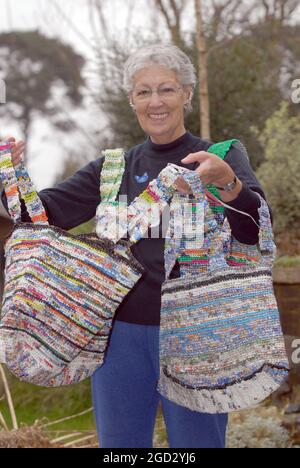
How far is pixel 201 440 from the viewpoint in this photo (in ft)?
7.73

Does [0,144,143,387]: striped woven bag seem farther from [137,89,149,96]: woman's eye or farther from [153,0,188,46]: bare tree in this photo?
[153,0,188,46]: bare tree

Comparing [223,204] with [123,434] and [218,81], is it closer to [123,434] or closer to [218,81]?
[123,434]

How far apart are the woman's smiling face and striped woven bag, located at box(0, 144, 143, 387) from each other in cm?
49

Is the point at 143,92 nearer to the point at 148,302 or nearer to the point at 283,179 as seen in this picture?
the point at 148,302

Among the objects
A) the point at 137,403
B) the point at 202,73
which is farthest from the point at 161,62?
the point at 202,73

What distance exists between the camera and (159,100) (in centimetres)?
239

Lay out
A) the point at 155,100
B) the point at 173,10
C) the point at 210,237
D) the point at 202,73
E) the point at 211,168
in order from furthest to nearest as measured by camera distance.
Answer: the point at 173,10 < the point at 202,73 < the point at 155,100 < the point at 210,237 < the point at 211,168

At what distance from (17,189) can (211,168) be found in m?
0.74

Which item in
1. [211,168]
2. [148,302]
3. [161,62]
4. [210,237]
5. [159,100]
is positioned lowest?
[148,302]

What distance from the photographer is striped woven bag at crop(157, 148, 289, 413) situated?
7.05 ft

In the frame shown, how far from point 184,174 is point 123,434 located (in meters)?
0.99

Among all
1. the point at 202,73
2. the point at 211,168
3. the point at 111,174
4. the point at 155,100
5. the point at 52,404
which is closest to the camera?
the point at 211,168
